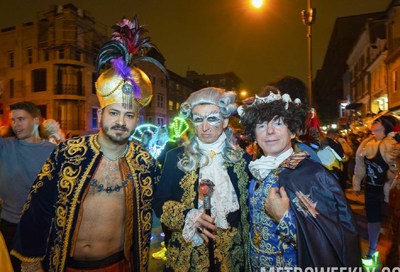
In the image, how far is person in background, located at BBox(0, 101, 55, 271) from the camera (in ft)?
12.5

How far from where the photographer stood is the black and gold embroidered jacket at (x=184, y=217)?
281 centimetres

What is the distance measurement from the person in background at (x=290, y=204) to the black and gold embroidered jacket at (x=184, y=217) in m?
0.25

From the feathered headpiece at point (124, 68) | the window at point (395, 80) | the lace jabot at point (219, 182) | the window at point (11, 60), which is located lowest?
the lace jabot at point (219, 182)

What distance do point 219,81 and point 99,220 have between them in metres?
81.8

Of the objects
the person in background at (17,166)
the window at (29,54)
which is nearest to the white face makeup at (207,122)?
the person in background at (17,166)

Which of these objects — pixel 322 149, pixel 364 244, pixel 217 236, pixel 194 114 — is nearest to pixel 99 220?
pixel 217 236

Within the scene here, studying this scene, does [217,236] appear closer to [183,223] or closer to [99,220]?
[183,223]

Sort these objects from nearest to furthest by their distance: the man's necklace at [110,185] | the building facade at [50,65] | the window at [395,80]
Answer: the man's necklace at [110,185]
the window at [395,80]
the building facade at [50,65]

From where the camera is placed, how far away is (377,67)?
2722 centimetres

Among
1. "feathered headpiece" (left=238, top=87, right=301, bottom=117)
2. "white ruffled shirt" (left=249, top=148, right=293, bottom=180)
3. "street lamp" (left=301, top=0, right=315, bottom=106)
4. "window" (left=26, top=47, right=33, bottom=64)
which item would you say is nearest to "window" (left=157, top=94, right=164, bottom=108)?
"window" (left=26, top=47, right=33, bottom=64)

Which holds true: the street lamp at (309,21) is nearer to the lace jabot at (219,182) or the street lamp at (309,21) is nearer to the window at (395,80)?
the lace jabot at (219,182)

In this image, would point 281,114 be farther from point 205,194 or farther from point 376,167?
point 376,167

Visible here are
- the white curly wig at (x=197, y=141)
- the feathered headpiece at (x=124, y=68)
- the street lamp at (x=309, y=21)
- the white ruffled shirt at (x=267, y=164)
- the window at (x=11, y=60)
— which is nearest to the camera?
the white ruffled shirt at (x=267, y=164)

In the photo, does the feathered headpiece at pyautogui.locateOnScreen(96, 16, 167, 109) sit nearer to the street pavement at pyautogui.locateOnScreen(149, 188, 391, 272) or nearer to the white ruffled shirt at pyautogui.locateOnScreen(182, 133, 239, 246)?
the white ruffled shirt at pyautogui.locateOnScreen(182, 133, 239, 246)
